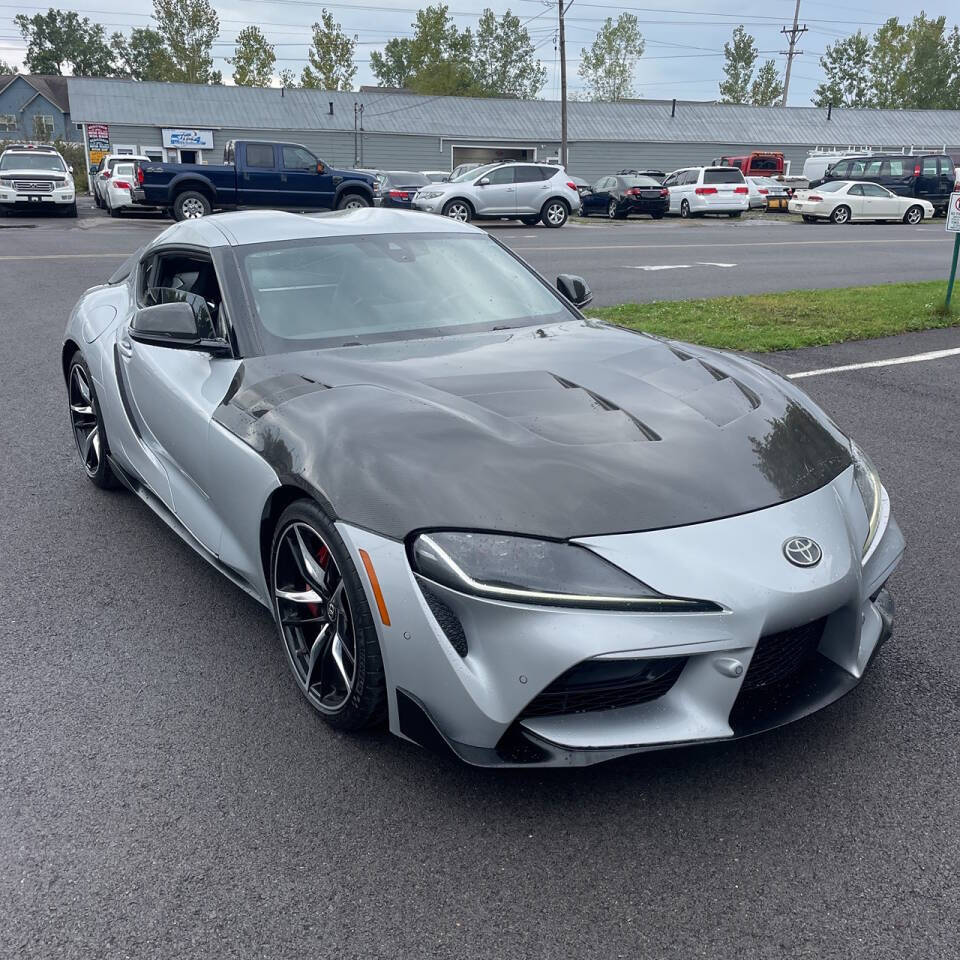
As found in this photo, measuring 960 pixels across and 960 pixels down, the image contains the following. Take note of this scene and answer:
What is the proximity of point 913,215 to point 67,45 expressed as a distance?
100640 mm

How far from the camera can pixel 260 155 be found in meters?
22.8

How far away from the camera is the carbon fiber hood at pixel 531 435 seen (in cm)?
246

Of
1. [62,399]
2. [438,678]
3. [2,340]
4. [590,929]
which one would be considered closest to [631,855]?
[590,929]

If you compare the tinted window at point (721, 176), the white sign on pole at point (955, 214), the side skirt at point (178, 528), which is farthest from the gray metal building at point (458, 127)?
the side skirt at point (178, 528)

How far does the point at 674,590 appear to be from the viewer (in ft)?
7.43

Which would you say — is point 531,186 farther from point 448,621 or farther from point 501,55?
point 501,55

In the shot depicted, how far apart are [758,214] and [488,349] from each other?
3363cm

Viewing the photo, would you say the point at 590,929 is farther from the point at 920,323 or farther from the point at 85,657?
the point at 920,323

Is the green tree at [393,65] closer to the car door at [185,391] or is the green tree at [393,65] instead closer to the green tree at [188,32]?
the green tree at [188,32]

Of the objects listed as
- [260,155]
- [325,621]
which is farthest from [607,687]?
[260,155]

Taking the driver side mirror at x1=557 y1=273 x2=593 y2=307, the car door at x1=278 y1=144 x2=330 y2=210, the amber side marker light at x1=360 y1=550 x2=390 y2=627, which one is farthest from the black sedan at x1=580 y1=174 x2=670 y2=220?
the amber side marker light at x1=360 y1=550 x2=390 y2=627

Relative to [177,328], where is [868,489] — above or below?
below

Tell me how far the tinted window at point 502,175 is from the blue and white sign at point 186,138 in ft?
91.5

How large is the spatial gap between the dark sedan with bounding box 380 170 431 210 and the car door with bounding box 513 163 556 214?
9.57 feet
